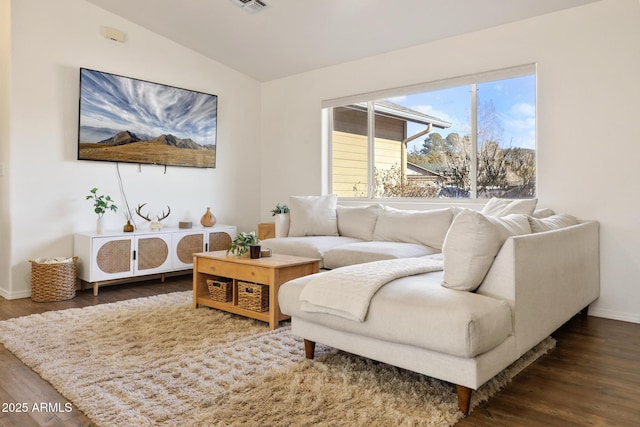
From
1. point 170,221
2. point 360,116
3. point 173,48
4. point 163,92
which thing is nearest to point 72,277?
point 170,221

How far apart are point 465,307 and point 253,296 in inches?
69.0

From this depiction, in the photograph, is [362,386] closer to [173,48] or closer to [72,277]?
[72,277]

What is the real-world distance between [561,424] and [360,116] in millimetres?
4023

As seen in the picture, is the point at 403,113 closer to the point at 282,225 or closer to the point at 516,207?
the point at 282,225

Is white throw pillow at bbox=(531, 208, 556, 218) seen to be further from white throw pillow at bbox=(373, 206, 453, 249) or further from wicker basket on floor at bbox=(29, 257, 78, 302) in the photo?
wicker basket on floor at bbox=(29, 257, 78, 302)

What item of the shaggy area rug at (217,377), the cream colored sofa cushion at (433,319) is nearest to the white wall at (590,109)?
the shaggy area rug at (217,377)

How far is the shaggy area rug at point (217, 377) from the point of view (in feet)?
5.97

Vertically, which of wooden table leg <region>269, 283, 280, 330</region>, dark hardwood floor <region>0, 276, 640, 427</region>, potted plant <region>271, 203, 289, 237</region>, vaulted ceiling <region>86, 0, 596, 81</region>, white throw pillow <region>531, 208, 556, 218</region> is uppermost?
vaulted ceiling <region>86, 0, 596, 81</region>

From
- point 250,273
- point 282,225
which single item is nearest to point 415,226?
point 282,225

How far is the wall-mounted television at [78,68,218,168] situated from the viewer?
4.37 metres

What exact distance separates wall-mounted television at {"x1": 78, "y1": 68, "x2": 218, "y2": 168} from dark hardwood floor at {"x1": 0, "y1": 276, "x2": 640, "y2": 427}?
242 cm

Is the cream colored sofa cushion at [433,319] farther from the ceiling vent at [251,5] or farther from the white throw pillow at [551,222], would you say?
the ceiling vent at [251,5]

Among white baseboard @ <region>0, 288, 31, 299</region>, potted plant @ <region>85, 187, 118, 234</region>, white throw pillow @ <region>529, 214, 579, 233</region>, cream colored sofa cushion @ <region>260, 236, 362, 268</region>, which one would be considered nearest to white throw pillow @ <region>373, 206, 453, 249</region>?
cream colored sofa cushion @ <region>260, 236, 362, 268</region>

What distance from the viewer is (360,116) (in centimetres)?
524
